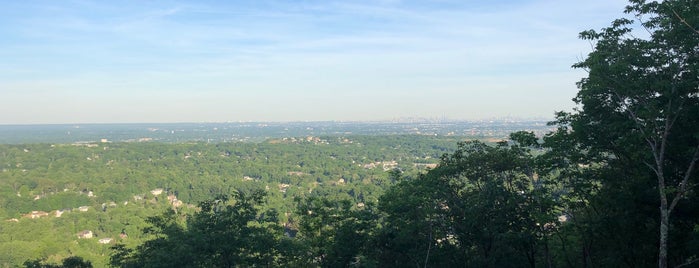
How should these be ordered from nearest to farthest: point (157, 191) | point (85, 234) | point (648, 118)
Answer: point (648, 118) → point (85, 234) → point (157, 191)

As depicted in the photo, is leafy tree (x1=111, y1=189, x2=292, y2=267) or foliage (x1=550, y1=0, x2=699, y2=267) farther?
leafy tree (x1=111, y1=189, x2=292, y2=267)

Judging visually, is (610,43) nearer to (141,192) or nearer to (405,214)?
(405,214)

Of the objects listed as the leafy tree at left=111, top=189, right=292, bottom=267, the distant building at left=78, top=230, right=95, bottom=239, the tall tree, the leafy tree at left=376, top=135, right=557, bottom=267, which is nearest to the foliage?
the tall tree

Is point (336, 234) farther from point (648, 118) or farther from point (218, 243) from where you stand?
point (648, 118)

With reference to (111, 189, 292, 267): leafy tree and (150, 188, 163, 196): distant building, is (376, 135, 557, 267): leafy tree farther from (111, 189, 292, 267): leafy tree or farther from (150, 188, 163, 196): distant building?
(150, 188, 163, 196): distant building

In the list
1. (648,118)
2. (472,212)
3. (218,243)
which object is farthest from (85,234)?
(648,118)

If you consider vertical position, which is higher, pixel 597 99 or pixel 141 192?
pixel 597 99

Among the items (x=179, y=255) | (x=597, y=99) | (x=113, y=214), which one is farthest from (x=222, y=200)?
(x=113, y=214)

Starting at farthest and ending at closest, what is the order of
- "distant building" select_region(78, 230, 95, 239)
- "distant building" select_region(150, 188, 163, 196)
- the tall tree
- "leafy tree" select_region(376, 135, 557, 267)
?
"distant building" select_region(150, 188, 163, 196) → "distant building" select_region(78, 230, 95, 239) → "leafy tree" select_region(376, 135, 557, 267) → the tall tree

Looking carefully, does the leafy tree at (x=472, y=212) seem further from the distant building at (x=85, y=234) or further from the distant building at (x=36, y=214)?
the distant building at (x=36, y=214)
